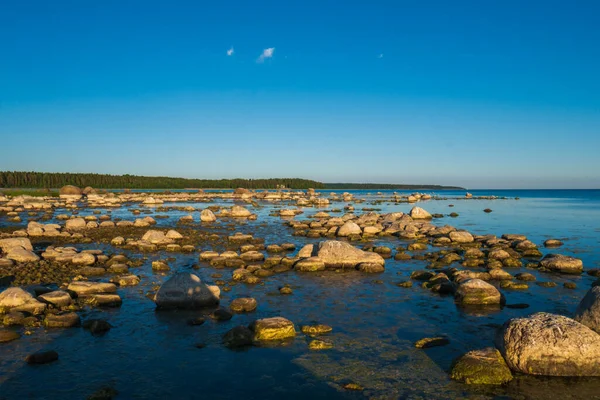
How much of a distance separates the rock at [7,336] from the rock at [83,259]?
37.3ft

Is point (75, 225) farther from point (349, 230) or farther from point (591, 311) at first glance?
point (591, 311)

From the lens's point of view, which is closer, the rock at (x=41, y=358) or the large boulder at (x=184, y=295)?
the rock at (x=41, y=358)

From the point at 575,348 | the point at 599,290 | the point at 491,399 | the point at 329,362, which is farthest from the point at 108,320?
the point at 599,290

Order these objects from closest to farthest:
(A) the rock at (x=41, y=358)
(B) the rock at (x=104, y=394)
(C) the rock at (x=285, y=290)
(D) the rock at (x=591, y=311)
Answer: (B) the rock at (x=104, y=394)
(A) the rock at (x=41, y=358)
(D) the rock at (x=591, y=311)
(C) the rock at (x=285, y=290)

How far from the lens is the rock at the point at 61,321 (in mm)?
14250

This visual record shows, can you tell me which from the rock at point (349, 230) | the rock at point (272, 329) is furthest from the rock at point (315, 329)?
Result: the rock at point (349, 230)

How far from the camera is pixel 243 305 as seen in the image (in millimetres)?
16422

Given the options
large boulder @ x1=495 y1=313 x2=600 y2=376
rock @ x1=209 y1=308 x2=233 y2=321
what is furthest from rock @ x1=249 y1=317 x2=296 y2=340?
large boulder @ x1=495 y1=313 x2=600 y2=376

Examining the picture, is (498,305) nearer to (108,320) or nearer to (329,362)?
(329,362)

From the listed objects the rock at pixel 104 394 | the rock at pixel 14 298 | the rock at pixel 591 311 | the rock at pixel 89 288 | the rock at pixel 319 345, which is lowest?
the rock at pixel 104 394

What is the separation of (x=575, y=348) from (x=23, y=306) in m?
18.3

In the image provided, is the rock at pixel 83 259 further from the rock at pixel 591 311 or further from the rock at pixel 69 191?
the rock at pixel 69 191

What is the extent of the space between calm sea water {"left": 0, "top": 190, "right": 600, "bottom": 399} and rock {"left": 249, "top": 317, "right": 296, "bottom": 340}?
671mm

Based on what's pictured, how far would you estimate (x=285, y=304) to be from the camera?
17312mm
